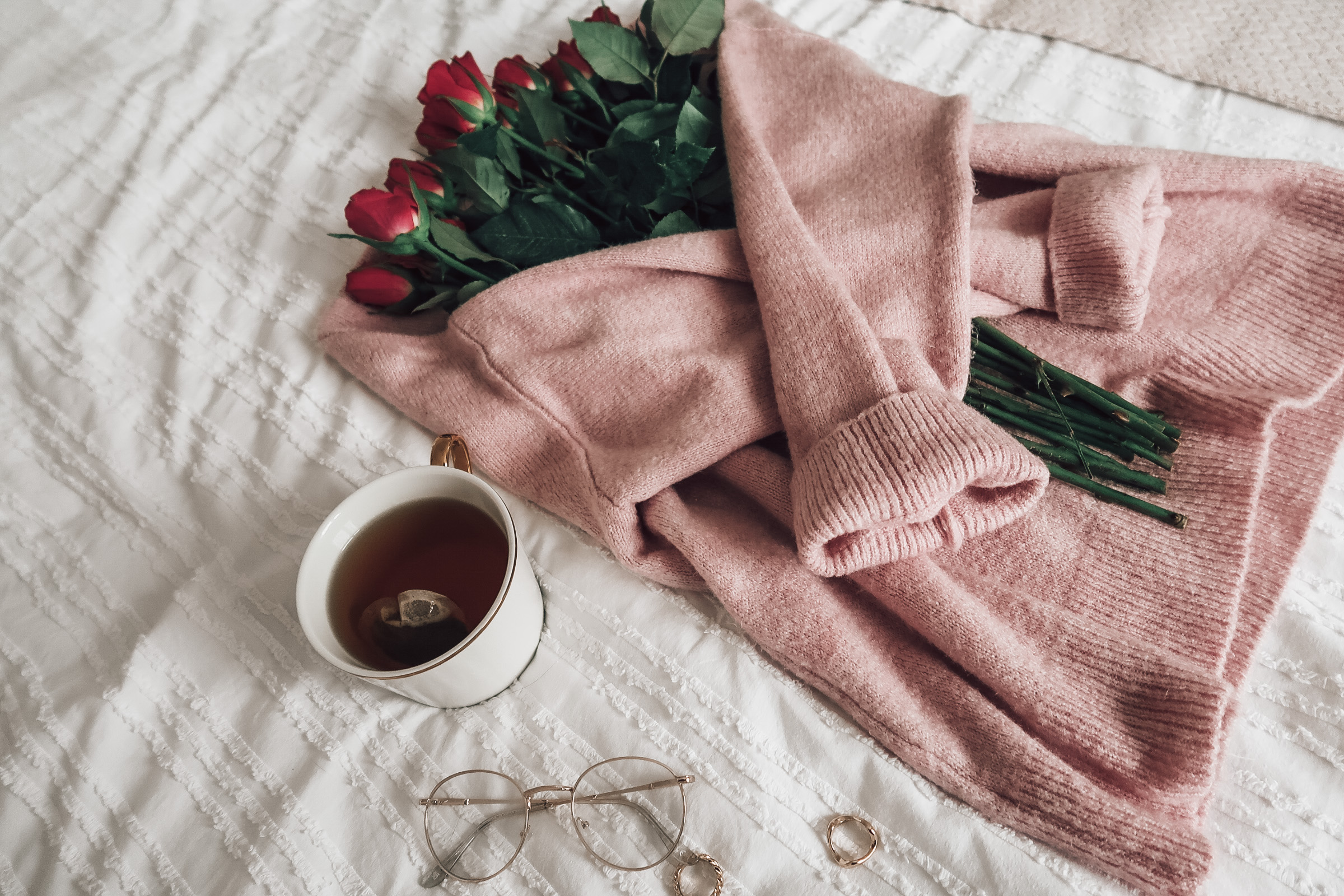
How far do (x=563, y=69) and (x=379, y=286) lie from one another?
240 millimetres

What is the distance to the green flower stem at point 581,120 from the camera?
605 millimetres

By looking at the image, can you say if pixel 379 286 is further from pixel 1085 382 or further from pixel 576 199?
pixel 1085 382

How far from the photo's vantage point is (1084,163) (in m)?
0.53

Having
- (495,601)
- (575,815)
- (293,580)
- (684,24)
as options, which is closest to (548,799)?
(575,815)

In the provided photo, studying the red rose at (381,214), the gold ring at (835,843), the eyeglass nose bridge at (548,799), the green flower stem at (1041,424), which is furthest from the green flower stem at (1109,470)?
the red rose at (381,214)

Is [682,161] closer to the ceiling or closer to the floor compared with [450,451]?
closer to the ceiling

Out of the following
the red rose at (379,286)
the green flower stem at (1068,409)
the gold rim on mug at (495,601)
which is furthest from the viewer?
the red rose at (379,286)

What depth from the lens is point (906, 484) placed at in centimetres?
38

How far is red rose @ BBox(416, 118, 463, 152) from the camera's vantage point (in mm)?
585

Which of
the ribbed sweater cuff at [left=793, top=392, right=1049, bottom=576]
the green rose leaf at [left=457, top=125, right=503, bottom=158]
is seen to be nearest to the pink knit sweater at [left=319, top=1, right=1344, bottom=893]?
the ribbed sweater cuff at [left=793, top=392, right=1049, bottom=576]

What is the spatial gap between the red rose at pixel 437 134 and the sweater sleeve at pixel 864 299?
0.22 meters

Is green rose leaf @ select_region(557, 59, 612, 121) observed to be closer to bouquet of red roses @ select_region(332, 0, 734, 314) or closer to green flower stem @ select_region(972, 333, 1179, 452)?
bouquet of red roses @ select_region(332, 0, 734, 314)

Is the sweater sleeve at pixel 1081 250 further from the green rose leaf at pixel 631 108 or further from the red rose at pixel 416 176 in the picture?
the red rose at pixel 416 176

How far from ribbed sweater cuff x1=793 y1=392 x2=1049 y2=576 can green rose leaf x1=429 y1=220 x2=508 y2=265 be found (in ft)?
1.00
